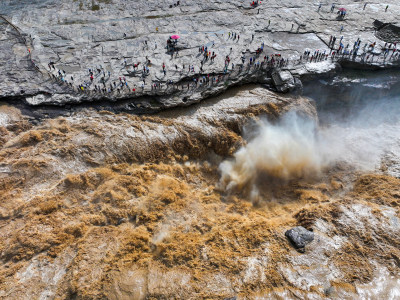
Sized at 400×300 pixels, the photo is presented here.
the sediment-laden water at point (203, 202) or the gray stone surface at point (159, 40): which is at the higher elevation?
the gray stone surface at point (159, 40)

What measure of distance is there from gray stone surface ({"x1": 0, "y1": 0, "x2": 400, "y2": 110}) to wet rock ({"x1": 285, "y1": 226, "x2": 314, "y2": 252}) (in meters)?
11.0

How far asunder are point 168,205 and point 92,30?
68.6 ft

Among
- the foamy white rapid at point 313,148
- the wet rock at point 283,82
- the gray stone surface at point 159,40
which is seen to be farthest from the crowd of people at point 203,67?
the foamy white rapid at point 313,148

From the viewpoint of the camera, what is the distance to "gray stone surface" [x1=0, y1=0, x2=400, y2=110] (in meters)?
19.0

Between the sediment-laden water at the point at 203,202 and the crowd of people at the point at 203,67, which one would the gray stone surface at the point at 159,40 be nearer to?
the crowd of people at the point at 203,67

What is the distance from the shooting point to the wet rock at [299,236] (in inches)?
477

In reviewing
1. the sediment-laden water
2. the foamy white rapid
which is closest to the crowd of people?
the sediment-laden water

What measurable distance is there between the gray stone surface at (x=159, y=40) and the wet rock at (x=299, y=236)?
1098 cm

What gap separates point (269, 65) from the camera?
21078mm

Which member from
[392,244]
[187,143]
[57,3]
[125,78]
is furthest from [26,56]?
[392,244]

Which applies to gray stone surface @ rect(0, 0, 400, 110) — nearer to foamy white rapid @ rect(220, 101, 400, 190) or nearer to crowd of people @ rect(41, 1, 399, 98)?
crowd of people @ rect(41, 1, 399, 98)

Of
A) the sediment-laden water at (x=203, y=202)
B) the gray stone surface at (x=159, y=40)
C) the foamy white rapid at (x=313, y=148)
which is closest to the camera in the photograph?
the sediment-laden water at (x=203, y=202)

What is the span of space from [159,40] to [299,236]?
68.3ft

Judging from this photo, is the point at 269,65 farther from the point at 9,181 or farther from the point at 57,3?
the point at 57,3
